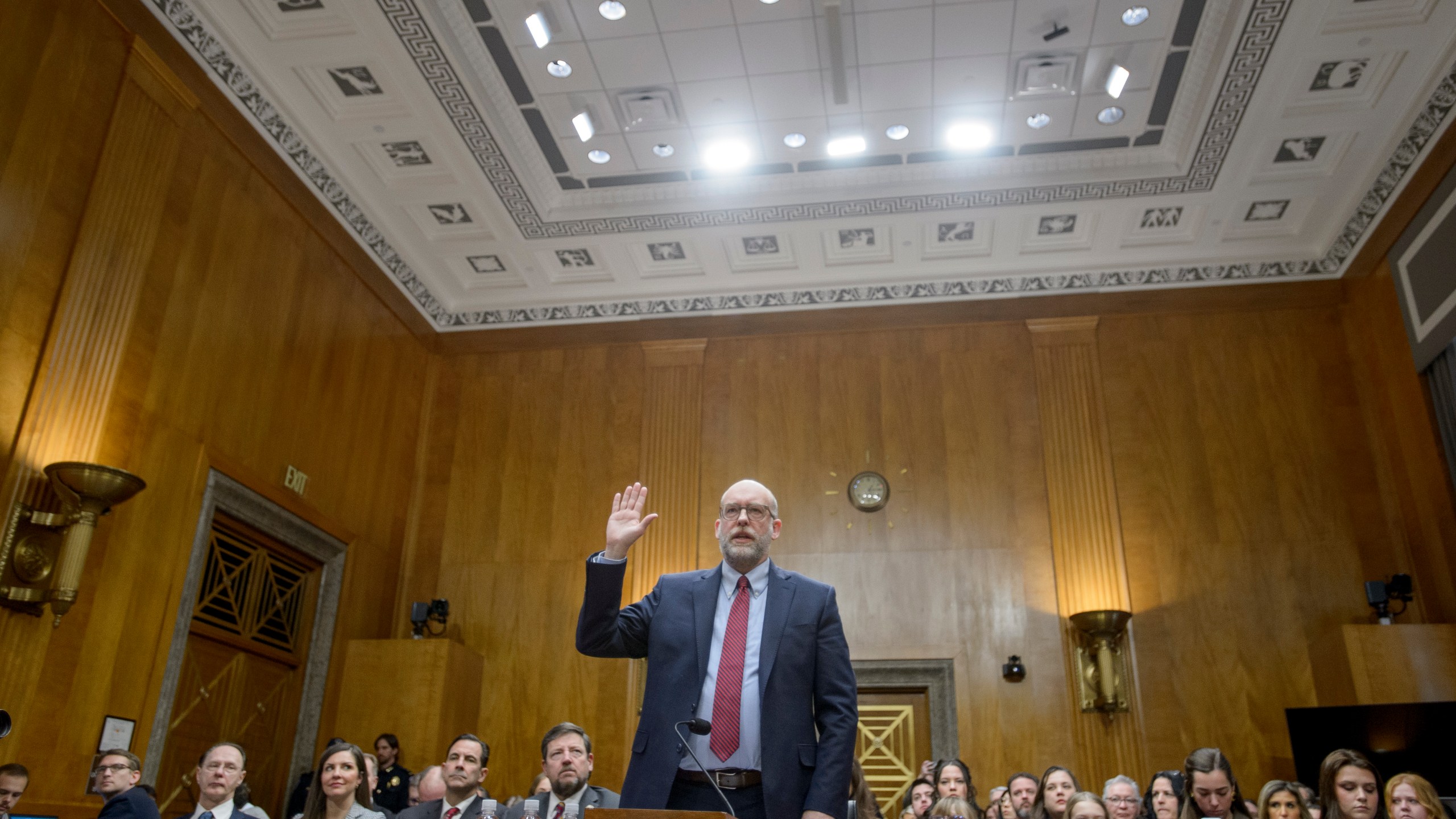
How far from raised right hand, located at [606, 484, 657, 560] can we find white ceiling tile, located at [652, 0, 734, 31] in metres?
4.74

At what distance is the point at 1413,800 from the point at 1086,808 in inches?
47.5

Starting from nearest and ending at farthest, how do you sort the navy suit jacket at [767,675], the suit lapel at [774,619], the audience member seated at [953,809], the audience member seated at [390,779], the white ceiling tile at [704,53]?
the navy suit jacket at [767,675] < the suit lapel at [774,619] < the audience member seated at [953,809] < the white ceiling tile at [704,53] < the audience member seated at [390,779]

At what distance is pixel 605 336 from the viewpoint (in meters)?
9.89

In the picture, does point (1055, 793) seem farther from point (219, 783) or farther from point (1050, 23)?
point (1050, 23)

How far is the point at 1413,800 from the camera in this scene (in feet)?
13.0

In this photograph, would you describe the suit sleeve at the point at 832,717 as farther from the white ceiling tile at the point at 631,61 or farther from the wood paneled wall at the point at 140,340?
the white ceiling tile at the point at 631,61

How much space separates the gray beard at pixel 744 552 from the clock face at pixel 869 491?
20.2ft

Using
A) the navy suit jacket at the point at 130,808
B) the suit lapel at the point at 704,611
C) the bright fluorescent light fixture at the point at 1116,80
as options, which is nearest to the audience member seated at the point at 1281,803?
the suit lapel at the point at 704,611

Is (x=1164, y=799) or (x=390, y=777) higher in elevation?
(x=390, y=777)

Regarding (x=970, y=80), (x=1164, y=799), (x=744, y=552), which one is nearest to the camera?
(x=744, y=552)

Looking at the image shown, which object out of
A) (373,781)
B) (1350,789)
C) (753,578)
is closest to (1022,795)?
(1350,789)

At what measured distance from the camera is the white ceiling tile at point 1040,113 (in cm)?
743

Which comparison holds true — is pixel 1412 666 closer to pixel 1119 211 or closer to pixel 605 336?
pixel 1119 211

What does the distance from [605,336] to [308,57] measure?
3.73 m
